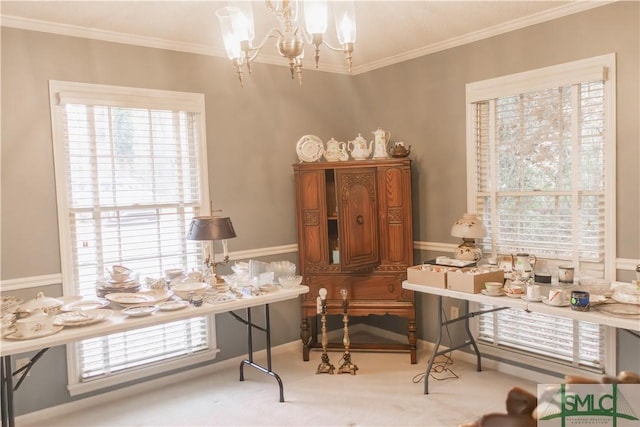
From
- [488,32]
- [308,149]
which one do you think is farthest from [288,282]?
[488,32]

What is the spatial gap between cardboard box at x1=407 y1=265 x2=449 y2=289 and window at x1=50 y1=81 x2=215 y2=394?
1.67 metres

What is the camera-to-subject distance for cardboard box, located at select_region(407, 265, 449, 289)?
340cm

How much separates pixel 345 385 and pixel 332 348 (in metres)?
0.76

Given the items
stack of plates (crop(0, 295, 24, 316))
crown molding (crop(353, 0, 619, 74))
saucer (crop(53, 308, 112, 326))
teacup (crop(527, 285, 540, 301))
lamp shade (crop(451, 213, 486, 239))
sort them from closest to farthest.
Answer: saucer (crop(53, 308, 112, 326)), stack of plates (crop(0, 295, 24, 316)), teacup (crop(527, 285, 540, 301)), crown molding (crop(353, 0, 619, 74)), lamp shade (crop(451, 213, 486, 239))

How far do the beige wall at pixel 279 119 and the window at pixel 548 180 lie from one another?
96mm

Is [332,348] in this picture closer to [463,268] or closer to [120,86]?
[463,268]

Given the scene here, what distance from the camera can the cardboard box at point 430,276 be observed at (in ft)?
11.2

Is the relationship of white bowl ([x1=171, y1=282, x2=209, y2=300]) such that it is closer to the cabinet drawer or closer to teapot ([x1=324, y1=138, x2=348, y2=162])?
the cabinet drawer

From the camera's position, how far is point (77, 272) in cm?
343

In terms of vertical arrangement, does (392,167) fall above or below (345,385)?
above

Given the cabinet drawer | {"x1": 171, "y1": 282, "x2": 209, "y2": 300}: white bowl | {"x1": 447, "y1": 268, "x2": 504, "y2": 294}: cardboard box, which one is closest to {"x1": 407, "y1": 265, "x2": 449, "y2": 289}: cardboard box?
{"x1": 447, "y1": 268, "x2": 504, "y2": 294}: cardboard box

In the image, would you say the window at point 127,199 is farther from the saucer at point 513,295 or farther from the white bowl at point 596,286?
the white bowl at point 596,286

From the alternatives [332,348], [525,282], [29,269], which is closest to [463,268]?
[525,282]

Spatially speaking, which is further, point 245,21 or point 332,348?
point 332,348
